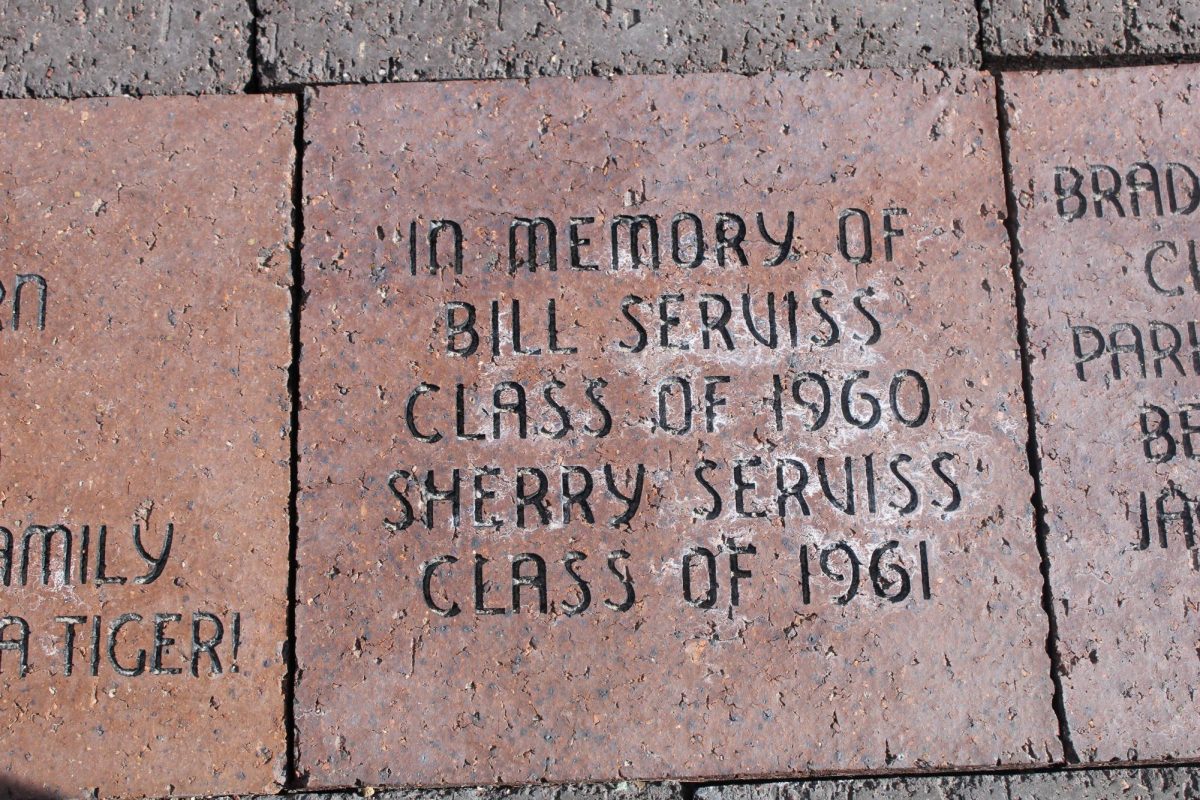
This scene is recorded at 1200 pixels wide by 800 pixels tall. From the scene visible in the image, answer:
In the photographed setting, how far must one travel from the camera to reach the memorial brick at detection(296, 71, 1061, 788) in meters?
2.21

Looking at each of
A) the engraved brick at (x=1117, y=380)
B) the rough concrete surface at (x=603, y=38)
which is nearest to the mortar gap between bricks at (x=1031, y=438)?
the engraved brick at (x=1117, y=380)

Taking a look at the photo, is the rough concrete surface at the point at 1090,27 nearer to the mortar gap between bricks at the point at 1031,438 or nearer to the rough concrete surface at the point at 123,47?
the mortar gap between bricks at the point at 1031,438

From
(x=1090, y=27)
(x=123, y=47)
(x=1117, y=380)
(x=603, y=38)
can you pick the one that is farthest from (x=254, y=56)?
(x=1117, y=380)

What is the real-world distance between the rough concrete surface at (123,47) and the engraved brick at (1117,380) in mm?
2125

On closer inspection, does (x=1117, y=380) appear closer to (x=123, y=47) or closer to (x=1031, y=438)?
(x=1031, y=438)

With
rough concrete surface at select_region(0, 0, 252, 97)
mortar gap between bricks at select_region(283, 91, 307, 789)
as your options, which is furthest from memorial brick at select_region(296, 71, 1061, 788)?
rough concrete surface at select_region(0, 0, 252, 97)

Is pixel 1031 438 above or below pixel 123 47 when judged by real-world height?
below

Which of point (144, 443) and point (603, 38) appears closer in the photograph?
point (144, 443)

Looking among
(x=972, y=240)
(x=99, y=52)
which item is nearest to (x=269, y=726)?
(x=99, y=52)

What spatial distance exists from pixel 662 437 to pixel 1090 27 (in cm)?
163

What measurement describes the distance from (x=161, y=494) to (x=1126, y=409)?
7.91 feet

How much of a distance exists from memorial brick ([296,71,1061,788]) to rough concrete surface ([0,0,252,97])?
0.34m

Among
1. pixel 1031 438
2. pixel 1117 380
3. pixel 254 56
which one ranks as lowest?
pixel 1031 438

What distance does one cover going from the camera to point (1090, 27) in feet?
8.18
